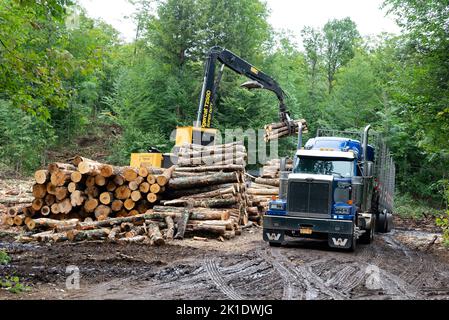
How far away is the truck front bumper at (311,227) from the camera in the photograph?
41.1ft

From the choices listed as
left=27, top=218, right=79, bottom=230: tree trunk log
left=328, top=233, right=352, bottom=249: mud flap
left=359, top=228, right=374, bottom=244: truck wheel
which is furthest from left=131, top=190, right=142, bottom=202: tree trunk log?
left=359, top=228, right=374, bottom=244: truck wheel

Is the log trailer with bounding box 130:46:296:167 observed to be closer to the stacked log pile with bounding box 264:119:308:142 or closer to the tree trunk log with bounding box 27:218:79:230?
the stacked log pile with bounding box 264:119:308:142

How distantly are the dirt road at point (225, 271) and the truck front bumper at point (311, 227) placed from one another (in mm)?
314

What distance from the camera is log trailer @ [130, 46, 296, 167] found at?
1927 cm

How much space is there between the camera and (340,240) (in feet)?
41.3

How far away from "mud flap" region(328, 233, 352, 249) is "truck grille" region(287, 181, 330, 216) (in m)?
0.58

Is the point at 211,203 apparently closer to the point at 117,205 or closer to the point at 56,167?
the point at 117,205

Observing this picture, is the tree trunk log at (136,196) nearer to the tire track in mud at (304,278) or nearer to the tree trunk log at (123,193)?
the tree trunk log at (123,193)

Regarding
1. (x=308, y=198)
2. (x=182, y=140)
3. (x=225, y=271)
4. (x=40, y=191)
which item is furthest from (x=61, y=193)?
(x=225, y=271)

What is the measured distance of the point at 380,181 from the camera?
1761 centimetres

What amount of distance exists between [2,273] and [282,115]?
1626 centimetres

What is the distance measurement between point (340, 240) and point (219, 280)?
15.9ft

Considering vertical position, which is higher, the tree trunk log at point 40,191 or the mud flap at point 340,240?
the tree trunk log at point 40,191

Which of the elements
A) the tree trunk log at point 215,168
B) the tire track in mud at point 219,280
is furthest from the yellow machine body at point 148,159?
the tire track in mud at point 219,280
